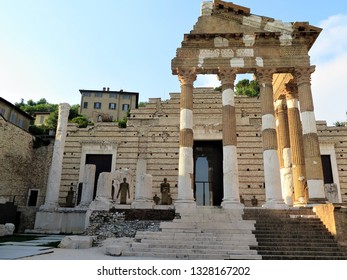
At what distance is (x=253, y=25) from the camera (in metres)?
16.9

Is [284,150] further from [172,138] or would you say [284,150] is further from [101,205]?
[101,205]

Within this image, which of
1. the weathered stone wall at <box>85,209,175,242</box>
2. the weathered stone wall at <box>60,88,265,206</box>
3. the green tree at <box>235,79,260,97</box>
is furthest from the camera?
the green tree at <box>235,79,260,97</box>

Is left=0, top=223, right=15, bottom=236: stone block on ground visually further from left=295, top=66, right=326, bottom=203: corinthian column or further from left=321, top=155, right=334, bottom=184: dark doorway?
left=321, top=155, right=334, bottom=184: dark doorway

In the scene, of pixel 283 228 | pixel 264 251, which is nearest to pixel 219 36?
pixel 283 228

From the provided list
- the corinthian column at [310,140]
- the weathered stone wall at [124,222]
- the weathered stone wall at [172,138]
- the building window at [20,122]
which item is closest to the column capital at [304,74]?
the corinthian column at [310,140]

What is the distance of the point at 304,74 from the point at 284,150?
4515 mm

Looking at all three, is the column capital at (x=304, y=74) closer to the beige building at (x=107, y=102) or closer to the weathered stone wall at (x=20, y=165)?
the weathered stone wall at (x=20, y=165)

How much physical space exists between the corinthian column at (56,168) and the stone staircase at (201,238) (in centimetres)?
1025

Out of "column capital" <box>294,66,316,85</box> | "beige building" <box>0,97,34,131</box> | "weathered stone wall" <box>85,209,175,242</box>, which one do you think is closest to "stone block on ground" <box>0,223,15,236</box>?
"weathered stone wall" <box>85,209,175,242</box>

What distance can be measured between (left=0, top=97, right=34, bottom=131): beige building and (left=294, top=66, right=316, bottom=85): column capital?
31893 mm

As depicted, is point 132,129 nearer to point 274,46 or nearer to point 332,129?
point 274,46

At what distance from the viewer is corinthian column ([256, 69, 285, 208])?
14.2m

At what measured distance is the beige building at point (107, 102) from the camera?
180ft

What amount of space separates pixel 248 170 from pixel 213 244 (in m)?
12.3
